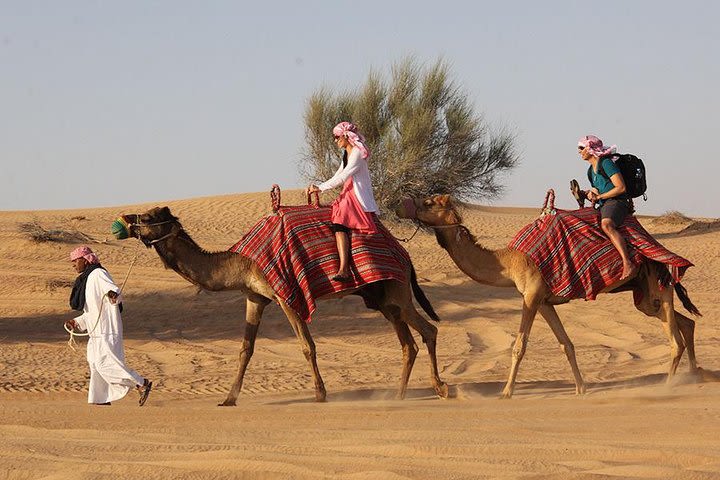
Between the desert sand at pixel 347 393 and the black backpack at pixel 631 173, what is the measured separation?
6.27 feet

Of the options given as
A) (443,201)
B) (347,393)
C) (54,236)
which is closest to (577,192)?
(443,201)

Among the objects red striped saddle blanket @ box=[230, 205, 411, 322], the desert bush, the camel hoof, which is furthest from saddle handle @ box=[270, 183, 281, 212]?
the desert bush

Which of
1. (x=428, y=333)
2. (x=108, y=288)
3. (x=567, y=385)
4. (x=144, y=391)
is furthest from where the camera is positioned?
(x=567, y=385)

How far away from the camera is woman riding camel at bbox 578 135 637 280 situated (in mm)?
10891

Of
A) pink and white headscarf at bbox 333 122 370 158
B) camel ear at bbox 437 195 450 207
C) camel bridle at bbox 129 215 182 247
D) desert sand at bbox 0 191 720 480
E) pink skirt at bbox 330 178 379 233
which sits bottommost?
desert sand at bbox 0 191 720 480

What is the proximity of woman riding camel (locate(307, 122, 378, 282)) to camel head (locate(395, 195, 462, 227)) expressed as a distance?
31 centimetres

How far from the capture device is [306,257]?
10422mm

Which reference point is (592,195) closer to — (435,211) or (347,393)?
(435,211)

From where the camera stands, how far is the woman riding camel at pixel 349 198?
1041 centimetres

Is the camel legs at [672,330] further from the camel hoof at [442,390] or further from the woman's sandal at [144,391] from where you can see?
the woman's sandal at [144,391]

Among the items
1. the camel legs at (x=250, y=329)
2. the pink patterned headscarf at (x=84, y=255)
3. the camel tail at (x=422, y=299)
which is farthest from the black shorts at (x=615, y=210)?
the pink patterned headscarf at (x=84, y=255)

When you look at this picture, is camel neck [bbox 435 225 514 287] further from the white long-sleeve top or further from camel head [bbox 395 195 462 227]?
the white long-sleeve top

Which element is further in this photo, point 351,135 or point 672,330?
point 672,330

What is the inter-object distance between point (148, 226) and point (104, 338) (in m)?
1.07
